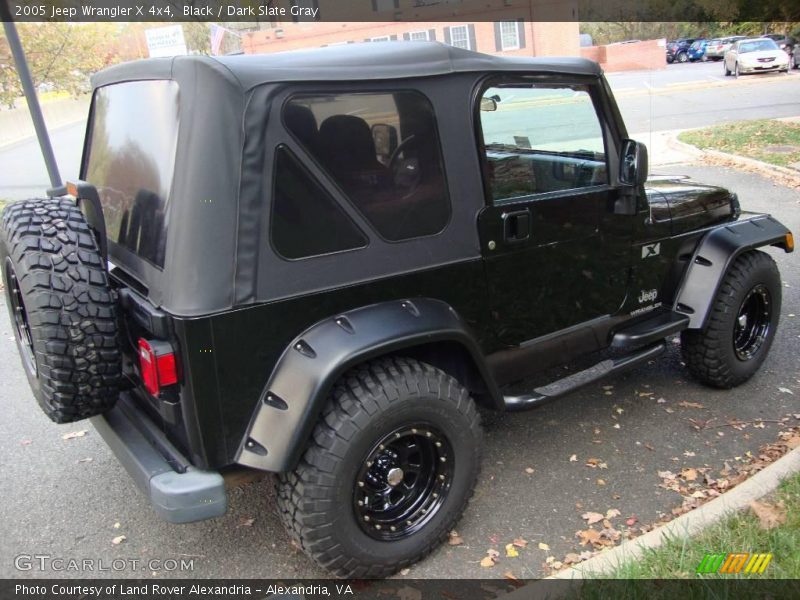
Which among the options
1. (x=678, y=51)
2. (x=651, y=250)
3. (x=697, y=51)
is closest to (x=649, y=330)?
(x=651, y=250)

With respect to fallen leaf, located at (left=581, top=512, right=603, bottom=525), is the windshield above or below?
above

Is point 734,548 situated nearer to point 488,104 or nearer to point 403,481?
point 403,481

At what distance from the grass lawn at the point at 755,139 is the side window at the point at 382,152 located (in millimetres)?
9745

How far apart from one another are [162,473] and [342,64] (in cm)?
163

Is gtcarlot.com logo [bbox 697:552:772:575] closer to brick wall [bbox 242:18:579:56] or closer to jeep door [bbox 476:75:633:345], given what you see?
jeep door [bbox 476:75:633:345]

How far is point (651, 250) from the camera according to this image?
3674mm

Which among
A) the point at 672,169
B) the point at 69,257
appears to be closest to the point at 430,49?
the point at 69,257

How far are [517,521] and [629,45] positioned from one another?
25503 millimetres

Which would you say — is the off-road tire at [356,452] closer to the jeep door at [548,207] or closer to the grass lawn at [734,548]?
the jeep door at [548,207]

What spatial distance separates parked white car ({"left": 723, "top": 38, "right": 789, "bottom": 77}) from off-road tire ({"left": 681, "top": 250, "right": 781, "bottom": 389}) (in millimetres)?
28384

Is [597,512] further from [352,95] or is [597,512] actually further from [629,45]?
[629,45]

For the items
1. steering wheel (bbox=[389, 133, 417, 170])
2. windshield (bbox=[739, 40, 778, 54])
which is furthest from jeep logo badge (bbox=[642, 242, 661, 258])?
windshield (bbox=[739, 40, 778, 54])

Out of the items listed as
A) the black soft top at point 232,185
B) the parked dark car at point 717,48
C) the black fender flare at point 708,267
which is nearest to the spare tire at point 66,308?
the black soft top at point 232,185

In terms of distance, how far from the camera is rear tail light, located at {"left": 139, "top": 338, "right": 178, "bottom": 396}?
87.9 inches
